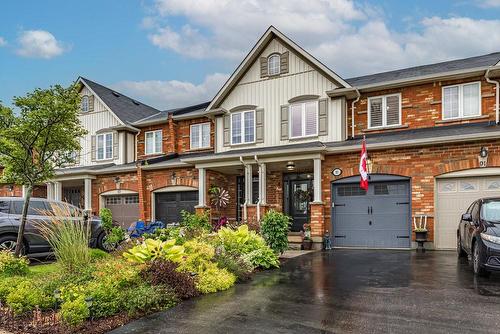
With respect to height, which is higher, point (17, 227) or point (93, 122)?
point (93, 122)

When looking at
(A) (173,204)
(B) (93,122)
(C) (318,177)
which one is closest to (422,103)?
(C) (318,177)

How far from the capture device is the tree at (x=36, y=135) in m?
9.22

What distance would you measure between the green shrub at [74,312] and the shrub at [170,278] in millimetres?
1380

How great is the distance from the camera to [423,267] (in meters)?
9.64

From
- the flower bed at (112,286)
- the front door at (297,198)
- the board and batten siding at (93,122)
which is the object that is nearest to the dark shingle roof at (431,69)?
the front door at (297,198)

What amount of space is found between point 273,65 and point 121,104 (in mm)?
10246

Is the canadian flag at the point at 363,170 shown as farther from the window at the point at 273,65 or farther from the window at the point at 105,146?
the window at the point at 105,146

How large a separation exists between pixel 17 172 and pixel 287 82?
10.4 m

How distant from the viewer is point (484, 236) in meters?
7.77

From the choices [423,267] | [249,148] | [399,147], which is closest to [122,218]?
[249,148]

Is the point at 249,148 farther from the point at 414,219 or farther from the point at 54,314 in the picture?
the point at 54,314

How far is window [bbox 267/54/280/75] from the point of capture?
16.7m

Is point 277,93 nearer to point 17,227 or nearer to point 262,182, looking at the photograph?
point 262,182

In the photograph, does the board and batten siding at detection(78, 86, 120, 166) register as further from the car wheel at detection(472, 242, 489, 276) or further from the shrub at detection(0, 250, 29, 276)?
the car wheel at detection(472, 242, 489, 276)
